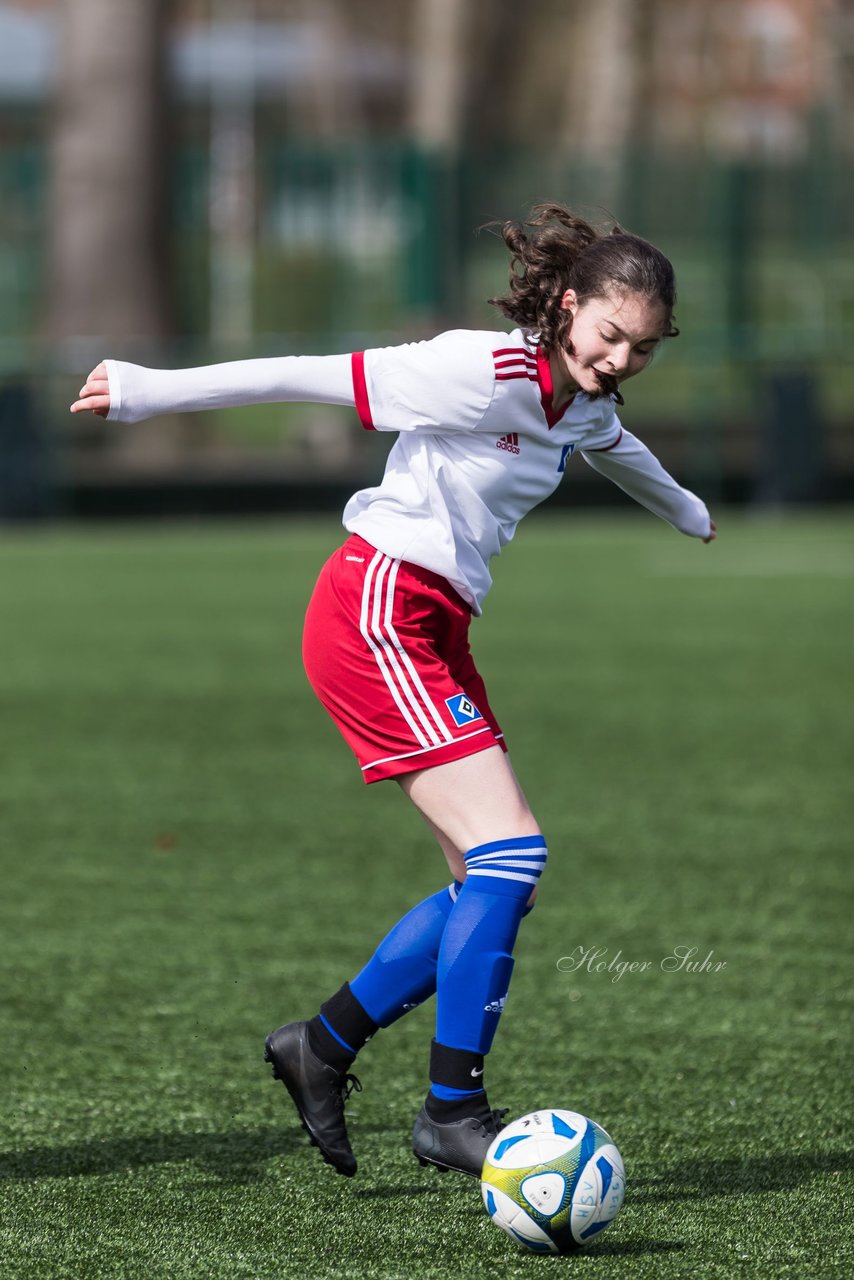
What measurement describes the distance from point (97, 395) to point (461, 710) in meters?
0.89

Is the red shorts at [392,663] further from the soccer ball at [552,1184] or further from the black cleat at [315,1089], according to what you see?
the soccer ball at [552,1184]

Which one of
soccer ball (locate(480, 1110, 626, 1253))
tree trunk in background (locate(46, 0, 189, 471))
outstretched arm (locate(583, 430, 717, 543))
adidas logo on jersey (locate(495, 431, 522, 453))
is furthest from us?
tree trunk in background (locate(46, 0, 189, 471))

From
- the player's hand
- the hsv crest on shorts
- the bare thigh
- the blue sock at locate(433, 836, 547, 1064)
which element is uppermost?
the player's hand

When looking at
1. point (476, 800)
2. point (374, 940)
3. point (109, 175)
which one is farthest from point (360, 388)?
point (109, 175)

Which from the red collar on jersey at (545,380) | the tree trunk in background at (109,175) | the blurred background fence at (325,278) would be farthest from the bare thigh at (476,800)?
the tree trunk in background at (109,175)

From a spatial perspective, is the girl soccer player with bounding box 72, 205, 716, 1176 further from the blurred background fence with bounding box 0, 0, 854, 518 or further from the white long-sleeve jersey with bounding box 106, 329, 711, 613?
the blurred background fence with bounding box 0, 0, 854, 518

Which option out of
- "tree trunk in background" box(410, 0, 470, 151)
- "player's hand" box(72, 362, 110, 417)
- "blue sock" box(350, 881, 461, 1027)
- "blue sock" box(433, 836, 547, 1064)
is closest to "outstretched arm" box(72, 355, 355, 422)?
"player's hand" box(72, 362, 110, 417)

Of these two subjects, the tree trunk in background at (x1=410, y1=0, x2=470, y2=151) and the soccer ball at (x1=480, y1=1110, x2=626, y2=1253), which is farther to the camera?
the tree trunk in background at (x1=410, y1=0, x2=470, y2=151)

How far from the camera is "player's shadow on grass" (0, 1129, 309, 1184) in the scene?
3.87 m

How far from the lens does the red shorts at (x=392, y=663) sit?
3672mm

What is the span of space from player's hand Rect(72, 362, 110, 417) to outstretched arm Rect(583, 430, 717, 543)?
3.34ft

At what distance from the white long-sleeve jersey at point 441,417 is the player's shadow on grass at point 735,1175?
3.91 feet

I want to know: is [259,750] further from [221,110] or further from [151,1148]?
[221,110]

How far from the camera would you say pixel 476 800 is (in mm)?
3635
